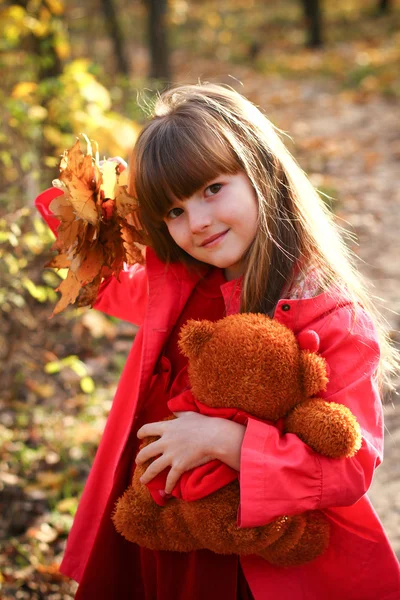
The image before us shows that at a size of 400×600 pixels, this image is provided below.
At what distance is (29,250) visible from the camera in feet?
10.9

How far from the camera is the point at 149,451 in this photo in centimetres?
168

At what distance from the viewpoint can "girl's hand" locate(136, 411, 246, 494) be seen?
1558 mm

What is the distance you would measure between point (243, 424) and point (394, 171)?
18.4 ft

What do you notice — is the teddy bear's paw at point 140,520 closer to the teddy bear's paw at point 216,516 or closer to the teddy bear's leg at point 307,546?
the teddy bear's paw at point 216,516

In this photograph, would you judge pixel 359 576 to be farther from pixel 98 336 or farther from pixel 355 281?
pixel 98 336

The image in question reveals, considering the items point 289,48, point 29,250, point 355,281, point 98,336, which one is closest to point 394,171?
point 98,336

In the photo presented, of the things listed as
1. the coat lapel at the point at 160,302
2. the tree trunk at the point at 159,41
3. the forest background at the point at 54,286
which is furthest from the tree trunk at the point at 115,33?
the coat lapel at the point at 160,302

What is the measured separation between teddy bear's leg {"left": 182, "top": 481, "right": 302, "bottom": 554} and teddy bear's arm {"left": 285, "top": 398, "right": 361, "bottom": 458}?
0.70 ft

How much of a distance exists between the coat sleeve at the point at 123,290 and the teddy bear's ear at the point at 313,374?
2.51ft

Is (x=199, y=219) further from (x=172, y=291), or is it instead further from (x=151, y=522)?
(x=151, y=522)

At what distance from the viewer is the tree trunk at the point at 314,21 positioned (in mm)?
13867

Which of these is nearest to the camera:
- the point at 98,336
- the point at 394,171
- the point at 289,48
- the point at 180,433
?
the point at 180,433

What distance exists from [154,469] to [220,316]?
54cm

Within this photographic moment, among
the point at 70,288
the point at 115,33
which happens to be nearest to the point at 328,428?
the point at 70,288
